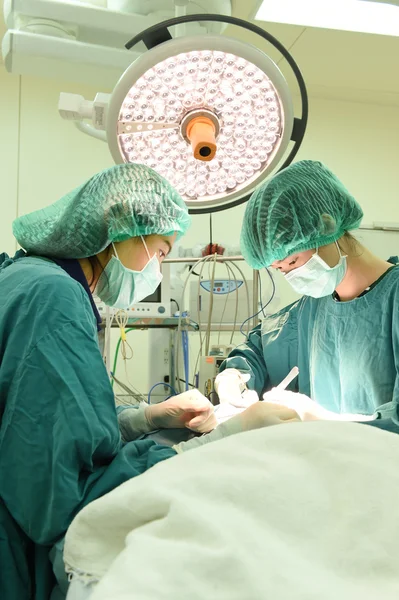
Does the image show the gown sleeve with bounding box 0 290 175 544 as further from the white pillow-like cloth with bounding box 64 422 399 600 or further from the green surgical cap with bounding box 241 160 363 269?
the green surgical cap with bounding box 241 160 363 269

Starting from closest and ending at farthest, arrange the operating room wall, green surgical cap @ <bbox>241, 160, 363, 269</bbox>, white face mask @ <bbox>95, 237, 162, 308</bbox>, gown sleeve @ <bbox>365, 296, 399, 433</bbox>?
gown sleeve @ <bbox>365, 296, 399, 433</bbox> < white face mask @ <bbox>95, 237, 162, 308</bbox> < green surgical cap @ <bbox>241, 160, 363, 269</bbox> < the operating room wall

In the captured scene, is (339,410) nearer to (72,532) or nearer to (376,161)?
(72,532)

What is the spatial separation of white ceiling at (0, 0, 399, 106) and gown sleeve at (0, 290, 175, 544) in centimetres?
233

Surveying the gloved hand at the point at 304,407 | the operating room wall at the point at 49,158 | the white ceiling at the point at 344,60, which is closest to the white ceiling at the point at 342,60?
the white ceiling at the point at 344,60

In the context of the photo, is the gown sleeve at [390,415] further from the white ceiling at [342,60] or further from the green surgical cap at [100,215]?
the white ceiling at [342,60]

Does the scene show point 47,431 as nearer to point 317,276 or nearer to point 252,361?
point 317,276

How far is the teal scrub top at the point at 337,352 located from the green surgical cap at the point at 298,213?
222 mm

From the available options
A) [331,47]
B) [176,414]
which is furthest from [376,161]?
[176,414]

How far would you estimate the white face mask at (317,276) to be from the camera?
157 cm

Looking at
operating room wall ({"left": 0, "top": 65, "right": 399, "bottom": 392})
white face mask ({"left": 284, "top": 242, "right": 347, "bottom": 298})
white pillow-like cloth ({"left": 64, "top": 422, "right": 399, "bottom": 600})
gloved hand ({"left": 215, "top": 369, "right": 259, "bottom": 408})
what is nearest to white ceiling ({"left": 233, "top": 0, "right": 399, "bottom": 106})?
operating room wall ({"left": 0, "top": 65, "right": 399, "bottom": 392})

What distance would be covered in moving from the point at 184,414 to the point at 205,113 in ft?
2.69

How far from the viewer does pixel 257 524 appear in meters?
0.54

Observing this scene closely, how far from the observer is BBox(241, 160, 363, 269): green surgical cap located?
151 cm

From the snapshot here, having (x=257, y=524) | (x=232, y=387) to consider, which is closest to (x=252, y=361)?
(x=232, y=387)
